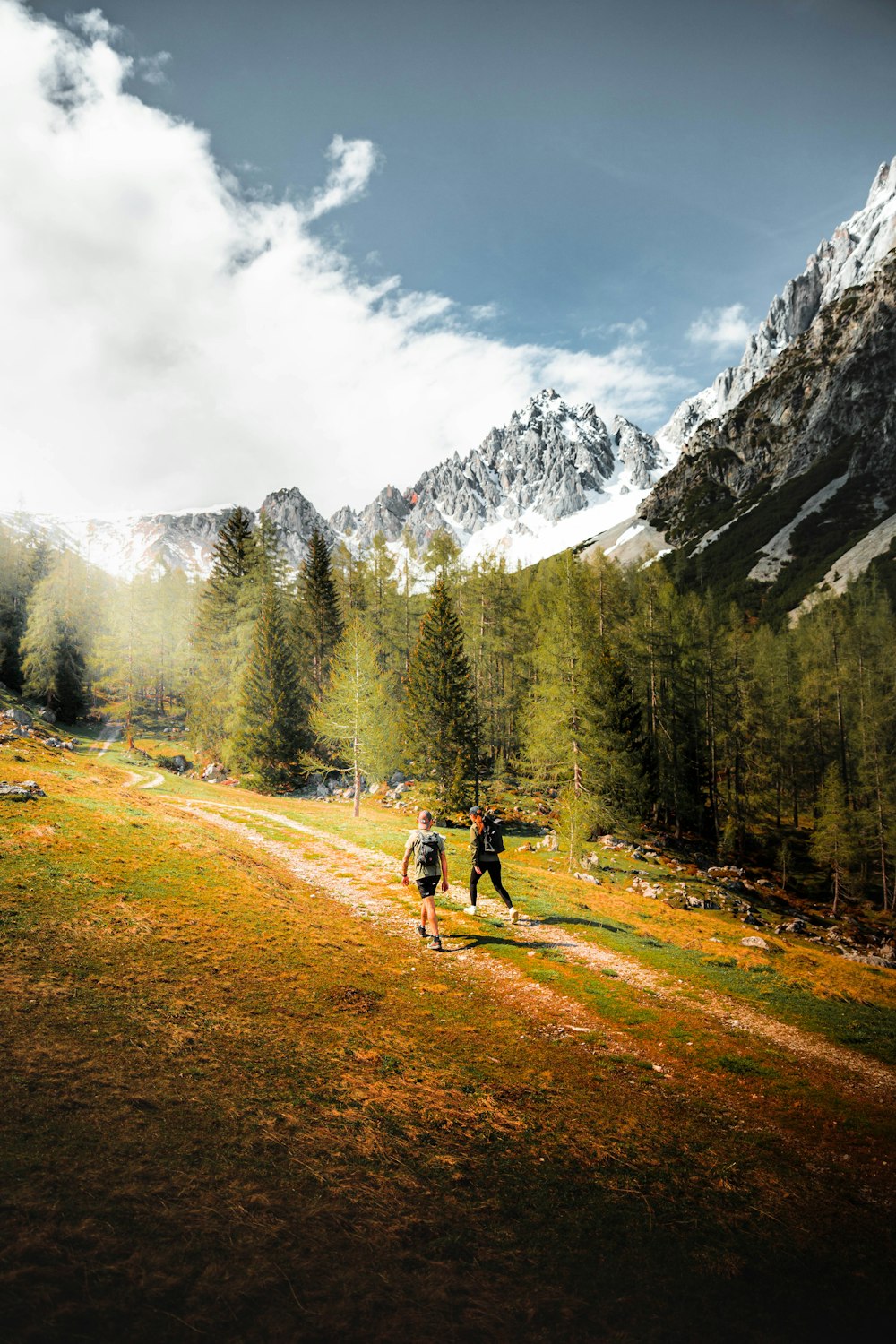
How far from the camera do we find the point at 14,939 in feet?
28.4

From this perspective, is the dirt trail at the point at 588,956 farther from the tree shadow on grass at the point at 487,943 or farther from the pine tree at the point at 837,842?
the pine tree at the point at 837,842

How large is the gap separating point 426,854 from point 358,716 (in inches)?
964

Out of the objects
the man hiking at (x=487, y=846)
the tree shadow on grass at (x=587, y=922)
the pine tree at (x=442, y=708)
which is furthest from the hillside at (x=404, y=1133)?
the pine tree at (x=442, y=708)

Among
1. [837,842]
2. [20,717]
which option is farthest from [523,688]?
[20,717]

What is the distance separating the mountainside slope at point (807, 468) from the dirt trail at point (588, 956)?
11946 centimetres

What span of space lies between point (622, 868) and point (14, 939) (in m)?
30.7

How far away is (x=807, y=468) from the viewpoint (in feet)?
541

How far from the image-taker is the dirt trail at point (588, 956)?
30.7ft

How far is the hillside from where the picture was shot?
150 inches

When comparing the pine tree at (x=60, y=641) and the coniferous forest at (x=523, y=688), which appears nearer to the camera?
the coniferous forest at (x=523, y=688)

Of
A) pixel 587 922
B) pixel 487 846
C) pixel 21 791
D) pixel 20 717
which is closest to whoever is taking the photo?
pixel 487 846

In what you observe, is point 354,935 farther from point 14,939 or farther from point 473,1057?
point 14,939

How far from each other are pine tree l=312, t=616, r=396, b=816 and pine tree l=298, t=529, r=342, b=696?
67.8 feet

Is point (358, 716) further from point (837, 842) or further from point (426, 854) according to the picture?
point (837, 842)
